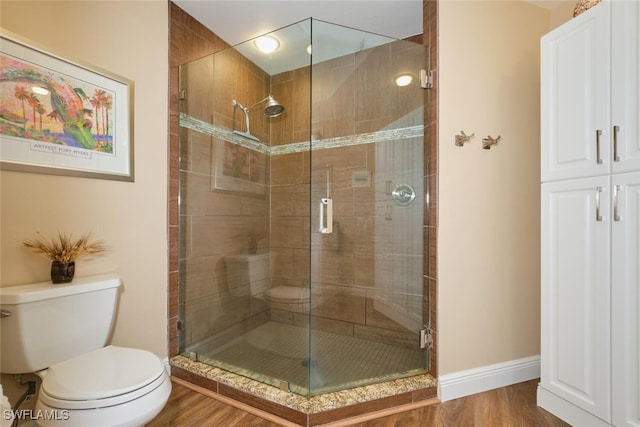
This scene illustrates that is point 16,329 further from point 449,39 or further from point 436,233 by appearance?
point 449,39

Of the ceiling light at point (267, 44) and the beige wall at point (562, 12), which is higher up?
the beige wall at point (562, 12)

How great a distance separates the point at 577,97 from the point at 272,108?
5.82 ft

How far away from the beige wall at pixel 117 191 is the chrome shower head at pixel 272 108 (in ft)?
2.19

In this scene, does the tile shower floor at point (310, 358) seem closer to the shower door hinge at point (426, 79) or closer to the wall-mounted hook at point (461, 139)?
the wall-mounted hook at point (461, 139)

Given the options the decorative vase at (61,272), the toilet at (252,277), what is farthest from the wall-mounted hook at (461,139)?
the decorative vase at (61,272)

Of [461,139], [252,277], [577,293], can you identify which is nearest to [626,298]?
[577,293]

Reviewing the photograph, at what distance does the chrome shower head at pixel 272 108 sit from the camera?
7.23 ft

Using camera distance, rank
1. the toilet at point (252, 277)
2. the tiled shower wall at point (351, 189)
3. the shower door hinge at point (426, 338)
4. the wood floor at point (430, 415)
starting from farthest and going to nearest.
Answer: the toilet at point (252, 277), the tiled shower wall at point (351, 189), the shower door hinge at point (426, 338), the wood floor at point (430, 415)

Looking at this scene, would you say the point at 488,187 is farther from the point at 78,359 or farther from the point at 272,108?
the point at 78,359

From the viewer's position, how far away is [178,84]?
6.70 feet

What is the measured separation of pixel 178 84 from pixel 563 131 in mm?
2283

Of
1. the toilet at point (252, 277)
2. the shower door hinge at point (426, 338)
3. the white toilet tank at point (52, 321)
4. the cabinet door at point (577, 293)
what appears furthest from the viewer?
the toilet at point (252, 277)

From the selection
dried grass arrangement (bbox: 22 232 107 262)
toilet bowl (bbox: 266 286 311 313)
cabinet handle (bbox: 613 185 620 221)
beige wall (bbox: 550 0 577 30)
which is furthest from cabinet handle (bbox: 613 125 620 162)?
dried grass arrangement (bbox: 22 232 107 262)

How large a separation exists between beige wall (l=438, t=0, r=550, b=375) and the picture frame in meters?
1.84
